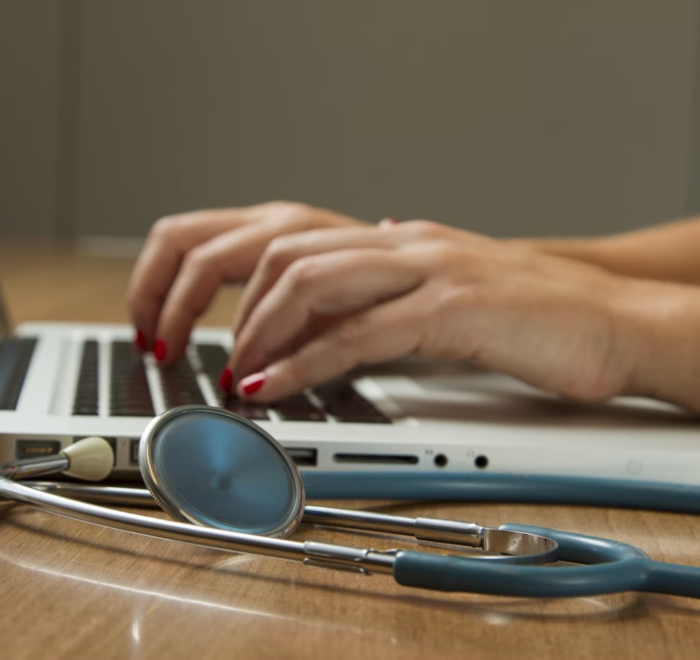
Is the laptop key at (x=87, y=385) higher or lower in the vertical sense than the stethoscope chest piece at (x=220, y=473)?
lower

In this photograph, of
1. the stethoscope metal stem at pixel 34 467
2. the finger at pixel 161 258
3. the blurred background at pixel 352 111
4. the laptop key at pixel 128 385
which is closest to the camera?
the stethoscope metal stem at pixel 34 467

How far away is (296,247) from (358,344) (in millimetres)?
76

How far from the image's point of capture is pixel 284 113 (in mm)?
3818

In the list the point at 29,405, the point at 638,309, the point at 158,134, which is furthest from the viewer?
the point at 158,134

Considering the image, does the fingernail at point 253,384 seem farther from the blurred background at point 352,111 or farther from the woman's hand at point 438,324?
the blurred background at point 352,111

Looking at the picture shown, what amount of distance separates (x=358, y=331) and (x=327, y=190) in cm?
335

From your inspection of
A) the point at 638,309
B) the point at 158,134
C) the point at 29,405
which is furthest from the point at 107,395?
the point at 158,134

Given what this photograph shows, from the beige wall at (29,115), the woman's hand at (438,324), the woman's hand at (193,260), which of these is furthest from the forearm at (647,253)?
the beige wall at (29,115)

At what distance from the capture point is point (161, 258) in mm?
847

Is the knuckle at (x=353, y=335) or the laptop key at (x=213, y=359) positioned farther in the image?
the laptop key at (x=213, y=359)

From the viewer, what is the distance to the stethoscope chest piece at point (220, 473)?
340mm

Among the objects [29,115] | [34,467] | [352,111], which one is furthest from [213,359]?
[29,115]

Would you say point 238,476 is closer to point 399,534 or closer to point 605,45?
point 399,534

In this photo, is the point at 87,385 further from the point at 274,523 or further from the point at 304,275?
the point at 274,523
